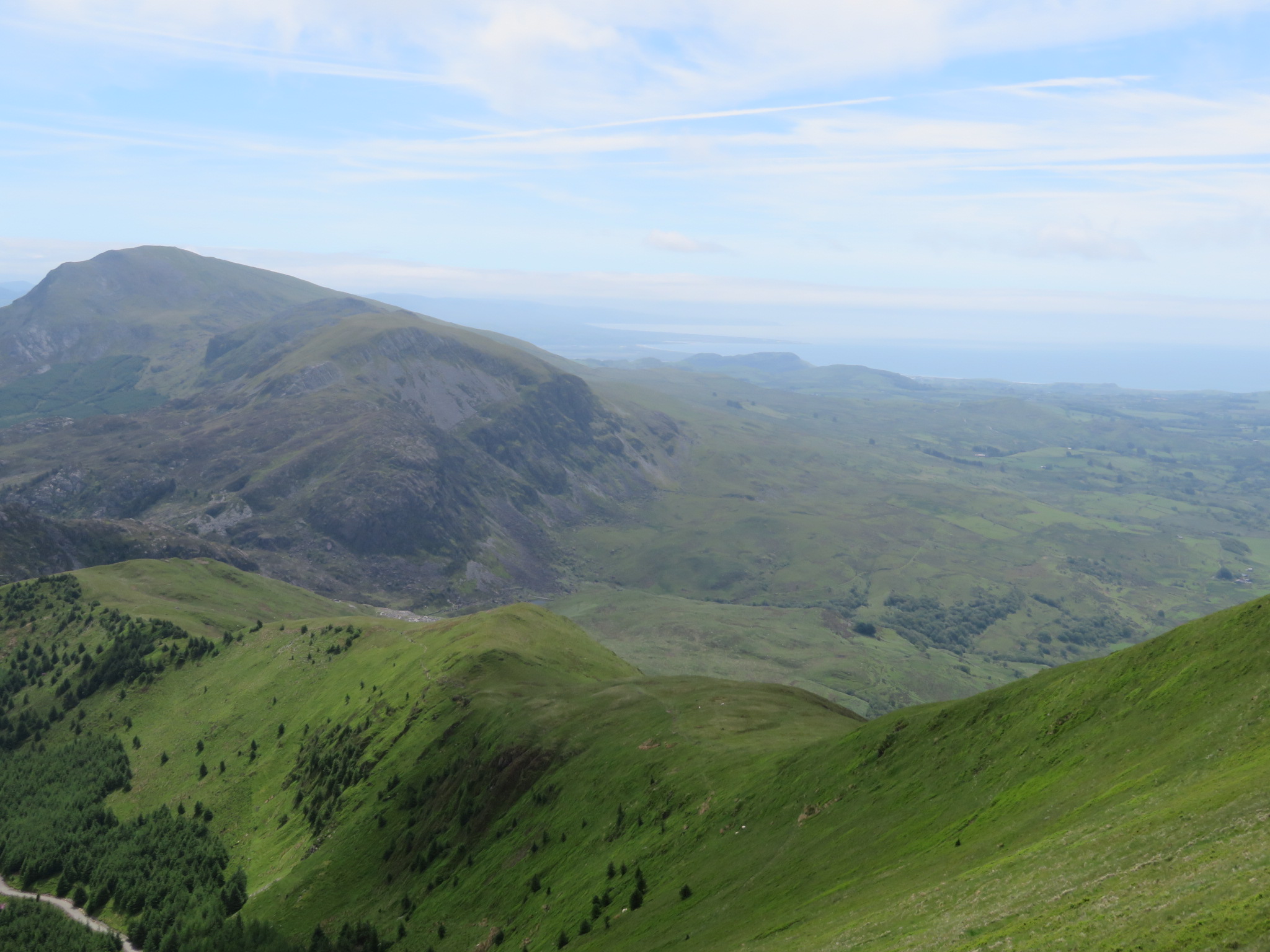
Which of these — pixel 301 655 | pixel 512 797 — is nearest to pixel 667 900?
pixel 512 797

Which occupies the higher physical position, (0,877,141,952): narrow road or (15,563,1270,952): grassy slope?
(15,563,1270,952): grassy slope

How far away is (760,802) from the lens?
2746 inches

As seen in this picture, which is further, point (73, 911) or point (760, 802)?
point (73, 911)

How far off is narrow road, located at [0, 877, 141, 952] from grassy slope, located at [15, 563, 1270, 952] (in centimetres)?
1560

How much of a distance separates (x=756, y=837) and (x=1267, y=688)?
1560 inches

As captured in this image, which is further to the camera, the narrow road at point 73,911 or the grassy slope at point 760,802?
the narrow road at point 73,911

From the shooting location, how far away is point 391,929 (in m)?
85.0

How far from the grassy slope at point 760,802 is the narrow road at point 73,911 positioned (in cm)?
1560

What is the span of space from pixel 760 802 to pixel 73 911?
9741cm

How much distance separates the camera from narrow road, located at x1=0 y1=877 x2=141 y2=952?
9469 centimetres

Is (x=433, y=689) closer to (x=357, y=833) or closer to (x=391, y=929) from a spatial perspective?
(x=357, y=833)

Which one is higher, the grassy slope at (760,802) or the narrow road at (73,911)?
the grassy slope at (760,802)

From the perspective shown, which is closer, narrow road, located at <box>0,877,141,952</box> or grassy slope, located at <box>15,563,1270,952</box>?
grassy slope, located at <box>15,563,1270,952</box>

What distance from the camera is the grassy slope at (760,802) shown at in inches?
1326
